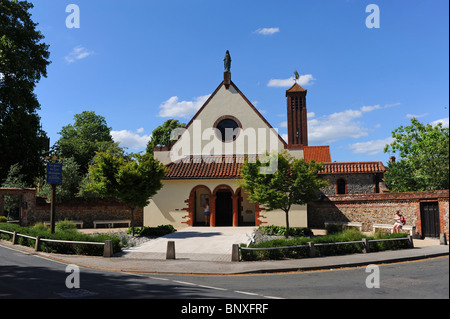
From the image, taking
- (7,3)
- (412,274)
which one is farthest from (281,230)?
(7,3)

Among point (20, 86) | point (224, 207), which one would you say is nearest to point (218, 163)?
point (224, 207)

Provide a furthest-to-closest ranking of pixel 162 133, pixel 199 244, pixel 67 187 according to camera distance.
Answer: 1. pixel 162 133
2. pixel 67 187
3. pixel 199 244

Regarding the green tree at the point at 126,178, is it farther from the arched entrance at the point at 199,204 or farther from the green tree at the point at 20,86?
the arched entrance at the point at 199,204

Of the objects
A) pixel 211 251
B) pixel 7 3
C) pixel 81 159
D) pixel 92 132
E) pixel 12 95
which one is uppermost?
pixel 7 3

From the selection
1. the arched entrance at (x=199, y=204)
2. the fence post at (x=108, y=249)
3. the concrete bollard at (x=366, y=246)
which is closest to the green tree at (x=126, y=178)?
the fence post at (x=108, y=249)

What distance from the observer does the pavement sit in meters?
13.0

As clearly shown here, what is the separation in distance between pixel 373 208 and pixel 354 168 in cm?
700

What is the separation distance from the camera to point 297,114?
184 feet

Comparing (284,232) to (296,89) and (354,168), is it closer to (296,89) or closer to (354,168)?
(354,168)

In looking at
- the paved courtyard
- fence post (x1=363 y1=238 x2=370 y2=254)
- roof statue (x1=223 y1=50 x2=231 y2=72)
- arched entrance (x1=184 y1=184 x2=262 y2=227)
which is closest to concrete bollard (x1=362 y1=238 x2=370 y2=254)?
fence post (x1=363 y1=238 x2=370 y2=254)

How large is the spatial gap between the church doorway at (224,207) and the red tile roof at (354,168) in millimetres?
9833
